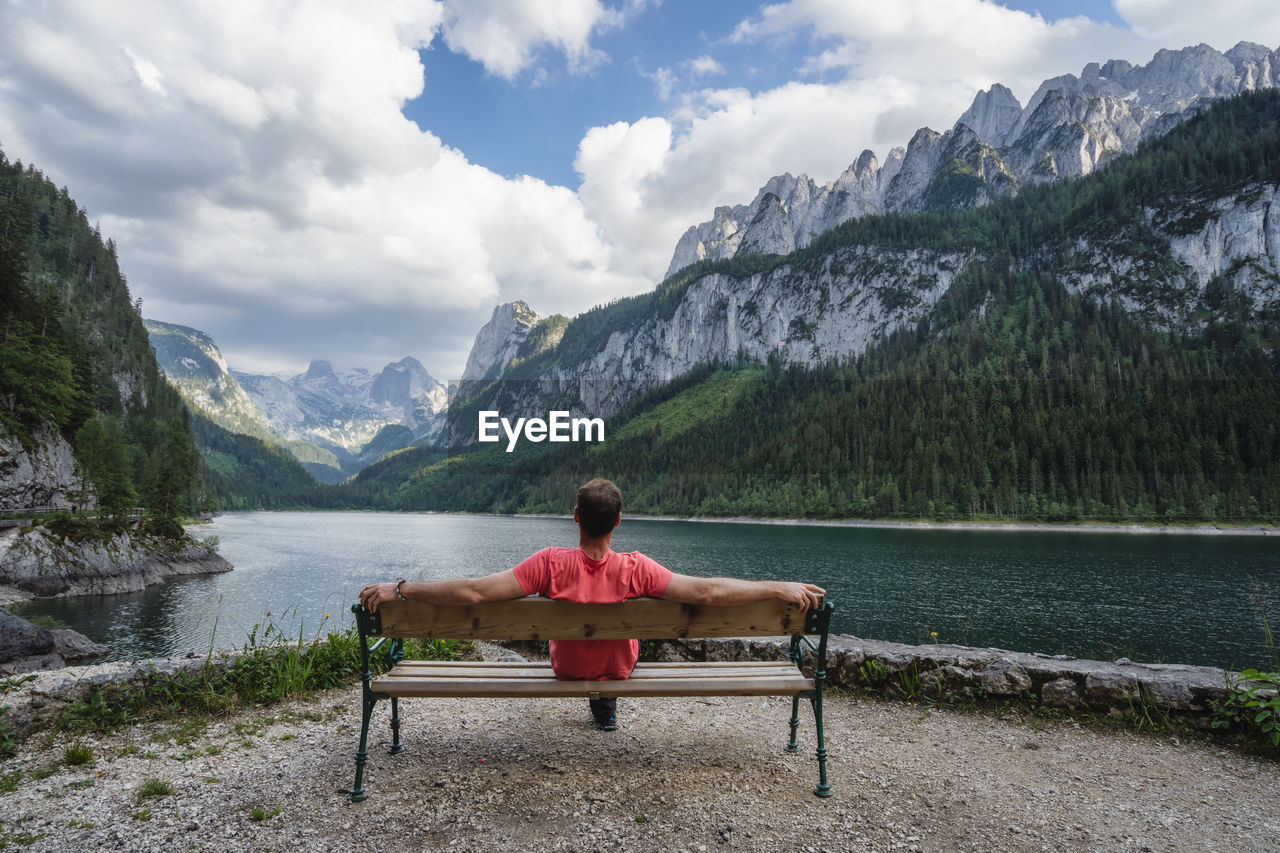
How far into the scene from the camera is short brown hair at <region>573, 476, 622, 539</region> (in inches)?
169

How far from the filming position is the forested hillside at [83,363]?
123ft

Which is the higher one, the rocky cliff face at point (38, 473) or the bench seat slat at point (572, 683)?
the rocky cliff face at point (38, 473)

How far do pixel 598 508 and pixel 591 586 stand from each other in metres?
0.58

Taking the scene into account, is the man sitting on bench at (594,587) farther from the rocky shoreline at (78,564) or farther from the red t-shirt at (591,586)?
the rocky shoreline at (78,564)

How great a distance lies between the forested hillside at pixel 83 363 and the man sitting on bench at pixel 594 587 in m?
45.7

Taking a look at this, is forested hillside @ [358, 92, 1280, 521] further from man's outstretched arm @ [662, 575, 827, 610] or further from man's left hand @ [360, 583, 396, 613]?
man's left hand @ [360, 583, 396, 613]

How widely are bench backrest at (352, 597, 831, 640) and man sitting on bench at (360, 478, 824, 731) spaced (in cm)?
7

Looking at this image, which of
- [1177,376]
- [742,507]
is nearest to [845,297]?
[1177,376]

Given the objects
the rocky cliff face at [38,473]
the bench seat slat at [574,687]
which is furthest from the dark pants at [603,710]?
the rocky cliff face at [38,473]

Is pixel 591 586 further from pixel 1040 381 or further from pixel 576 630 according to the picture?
pixel 1040 381

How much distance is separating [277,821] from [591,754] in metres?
2.38

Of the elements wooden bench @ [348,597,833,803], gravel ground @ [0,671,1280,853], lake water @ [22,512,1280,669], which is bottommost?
lake water @ [22,512,1280,669]

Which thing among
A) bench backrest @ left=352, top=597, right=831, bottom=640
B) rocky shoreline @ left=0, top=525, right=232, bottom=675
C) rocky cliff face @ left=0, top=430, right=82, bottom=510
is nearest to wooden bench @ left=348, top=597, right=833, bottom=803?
bench backrest @ left=352, top=597, right=831, bottom=640

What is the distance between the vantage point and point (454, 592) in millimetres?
4090
